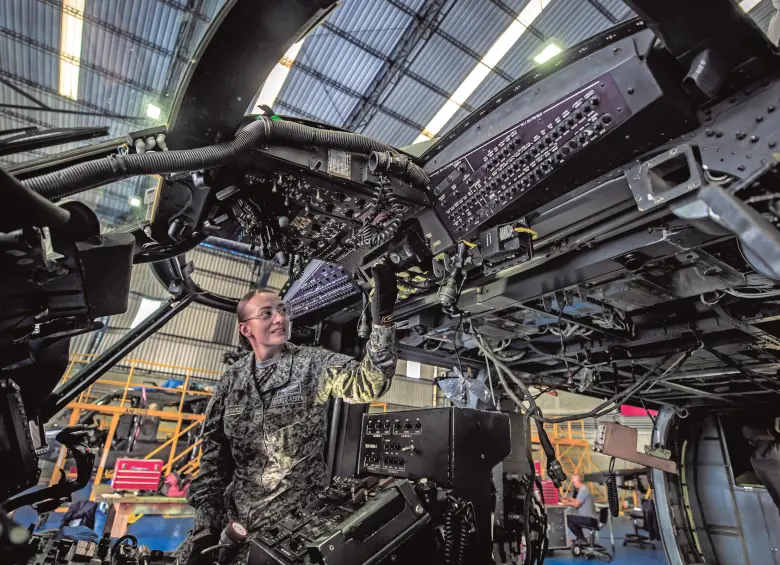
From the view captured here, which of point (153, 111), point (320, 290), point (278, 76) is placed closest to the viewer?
point (320, 290)

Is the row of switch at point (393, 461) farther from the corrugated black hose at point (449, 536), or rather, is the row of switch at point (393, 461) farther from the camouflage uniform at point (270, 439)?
the corrugated black hose at point (449, 536)

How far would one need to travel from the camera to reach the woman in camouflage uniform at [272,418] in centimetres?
209

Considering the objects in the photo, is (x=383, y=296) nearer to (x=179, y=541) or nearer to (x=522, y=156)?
(x=522, y=156)

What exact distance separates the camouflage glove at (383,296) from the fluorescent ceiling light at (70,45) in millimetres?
7303

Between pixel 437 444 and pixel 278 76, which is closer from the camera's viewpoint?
pixel 437 444

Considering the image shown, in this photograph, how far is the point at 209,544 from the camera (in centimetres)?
211

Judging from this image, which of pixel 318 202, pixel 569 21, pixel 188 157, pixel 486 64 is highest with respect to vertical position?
pixel 569 21

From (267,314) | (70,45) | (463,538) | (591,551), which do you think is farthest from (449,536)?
(70,45)

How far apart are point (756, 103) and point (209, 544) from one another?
2944 millimetres

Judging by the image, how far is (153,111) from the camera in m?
8.02

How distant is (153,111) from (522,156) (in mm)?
8335

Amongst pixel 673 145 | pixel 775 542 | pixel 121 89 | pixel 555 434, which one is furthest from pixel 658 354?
pixel 555 434

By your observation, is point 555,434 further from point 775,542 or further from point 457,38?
point 457,38

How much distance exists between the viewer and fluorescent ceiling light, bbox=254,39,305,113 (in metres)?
6.73
